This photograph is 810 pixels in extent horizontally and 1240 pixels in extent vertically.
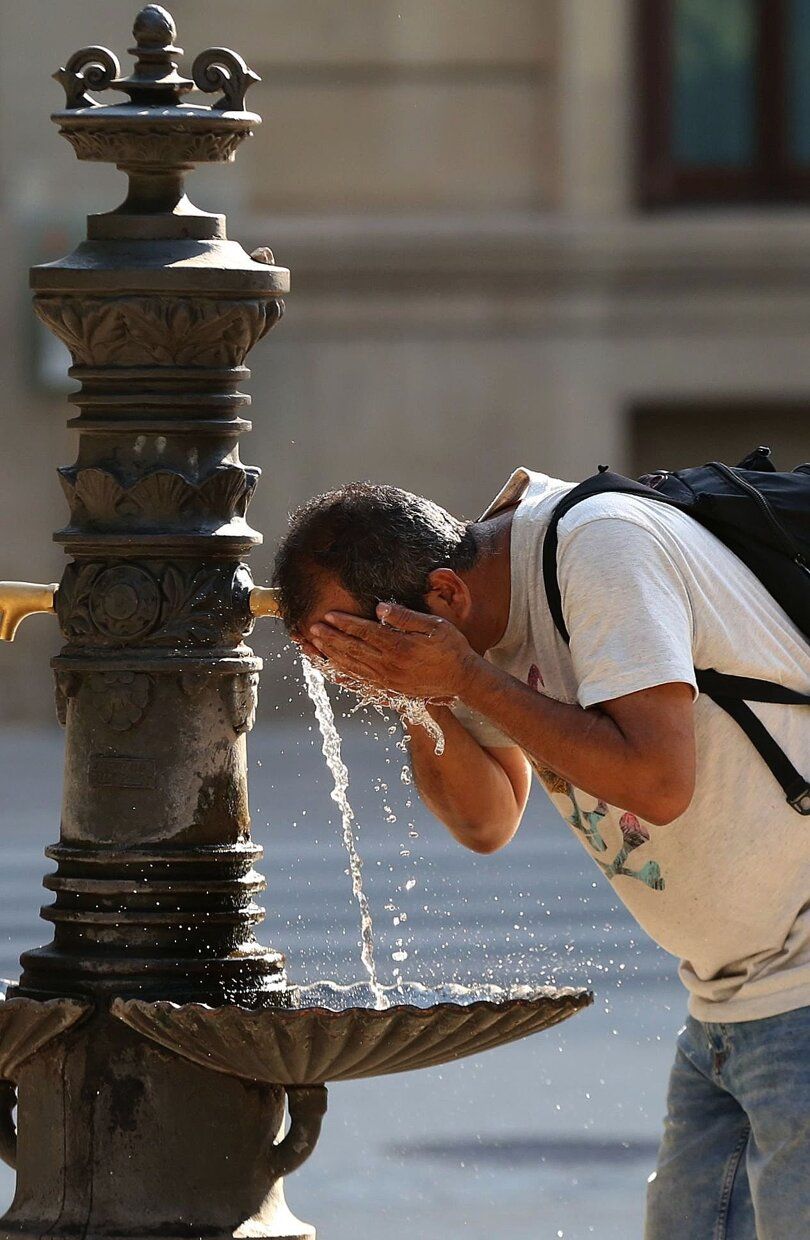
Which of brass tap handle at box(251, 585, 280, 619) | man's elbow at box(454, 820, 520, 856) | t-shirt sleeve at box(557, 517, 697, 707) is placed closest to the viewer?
t-shirt sleeve at box(557, 517, 697, 707)

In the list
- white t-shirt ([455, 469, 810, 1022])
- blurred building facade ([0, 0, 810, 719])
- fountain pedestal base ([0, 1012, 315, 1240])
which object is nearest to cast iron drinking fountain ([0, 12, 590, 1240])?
fountain pedestal base ([0, 1012, 315, 1240])

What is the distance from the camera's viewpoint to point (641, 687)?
8.34ft

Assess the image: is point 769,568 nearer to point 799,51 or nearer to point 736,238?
point 736,238

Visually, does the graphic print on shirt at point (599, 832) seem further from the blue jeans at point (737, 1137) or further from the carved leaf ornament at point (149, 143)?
the carved leaf ornament at point (149, 143)

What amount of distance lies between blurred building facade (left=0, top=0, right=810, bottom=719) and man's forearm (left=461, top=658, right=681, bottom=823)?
10.1 m

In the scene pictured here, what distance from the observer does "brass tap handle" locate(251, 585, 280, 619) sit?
2.94 meters

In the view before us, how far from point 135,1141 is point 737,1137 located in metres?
0.70

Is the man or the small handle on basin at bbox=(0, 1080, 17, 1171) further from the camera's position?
the small handle on basin at bbox=(0, 1080, 17, 1171)

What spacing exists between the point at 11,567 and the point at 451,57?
3.45 metres

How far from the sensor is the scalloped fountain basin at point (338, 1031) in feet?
Answer: 8.96

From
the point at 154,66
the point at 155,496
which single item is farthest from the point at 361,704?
the point at 154,66

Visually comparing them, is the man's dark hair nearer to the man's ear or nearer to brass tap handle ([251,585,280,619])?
the man's ear

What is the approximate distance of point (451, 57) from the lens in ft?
42.1

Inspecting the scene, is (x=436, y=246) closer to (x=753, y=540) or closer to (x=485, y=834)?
(x=485, y=834)
